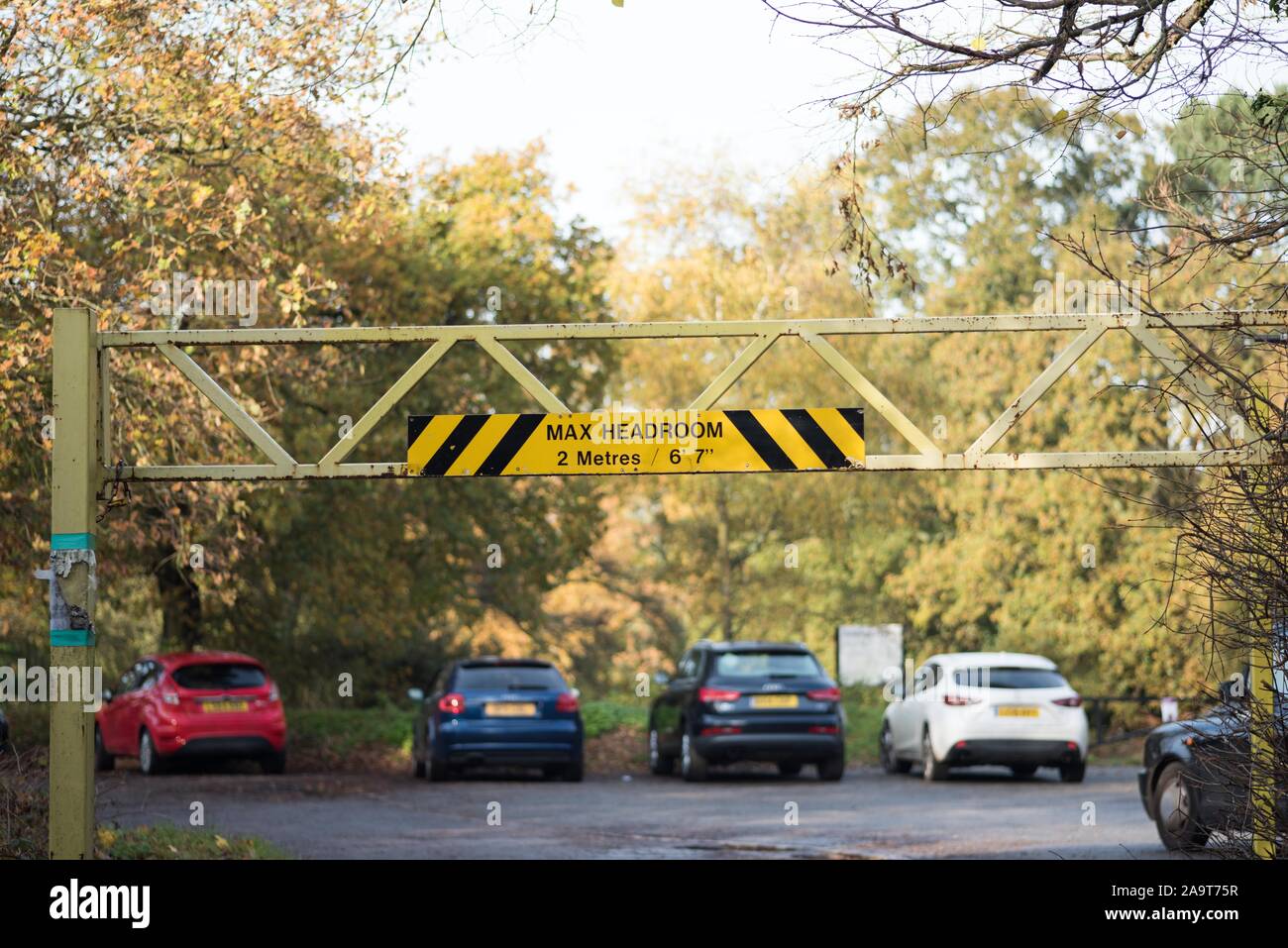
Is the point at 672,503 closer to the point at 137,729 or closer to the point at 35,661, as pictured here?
the point at 35,661

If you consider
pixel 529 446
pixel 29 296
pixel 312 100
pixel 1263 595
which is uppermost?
pixel 312 100

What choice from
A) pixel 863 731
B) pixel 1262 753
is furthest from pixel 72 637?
pixel 863 731

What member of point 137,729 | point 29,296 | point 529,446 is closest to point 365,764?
point 137,729

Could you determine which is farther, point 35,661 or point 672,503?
point 672,503

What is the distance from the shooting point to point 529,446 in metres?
9.60

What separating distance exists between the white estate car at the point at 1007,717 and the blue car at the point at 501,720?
15.1 ft

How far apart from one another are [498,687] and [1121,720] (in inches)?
617

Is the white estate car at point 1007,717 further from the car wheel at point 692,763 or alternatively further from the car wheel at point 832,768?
the car wheel at point 692,763

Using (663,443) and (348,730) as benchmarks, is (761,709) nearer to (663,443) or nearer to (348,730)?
(348,730)

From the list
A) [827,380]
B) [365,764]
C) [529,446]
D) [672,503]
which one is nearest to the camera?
[529,446]

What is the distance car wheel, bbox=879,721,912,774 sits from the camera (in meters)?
24.7

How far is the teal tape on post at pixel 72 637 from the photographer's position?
9516 millimetres

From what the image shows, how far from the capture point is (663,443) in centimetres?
952

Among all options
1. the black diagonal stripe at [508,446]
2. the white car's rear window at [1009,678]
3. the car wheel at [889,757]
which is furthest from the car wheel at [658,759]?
the black diagonal stripe at [508,446]
